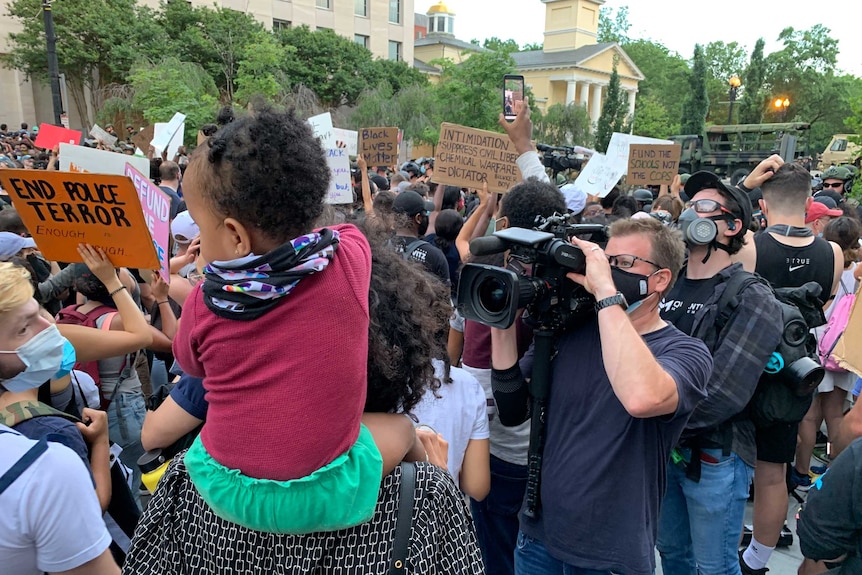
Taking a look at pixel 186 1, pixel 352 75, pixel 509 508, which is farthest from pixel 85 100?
pixel 509 508

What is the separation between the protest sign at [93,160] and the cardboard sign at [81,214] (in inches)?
46.1

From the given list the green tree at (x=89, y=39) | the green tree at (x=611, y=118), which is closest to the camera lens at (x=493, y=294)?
the green tree at (x=89, y=39)

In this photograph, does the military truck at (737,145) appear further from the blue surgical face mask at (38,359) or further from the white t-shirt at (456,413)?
the blue surgical face mask at (38,359)

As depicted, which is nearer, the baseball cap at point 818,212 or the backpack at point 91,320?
the backpack at point 91,320

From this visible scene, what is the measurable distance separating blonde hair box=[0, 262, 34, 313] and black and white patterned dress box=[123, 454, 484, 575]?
96cm

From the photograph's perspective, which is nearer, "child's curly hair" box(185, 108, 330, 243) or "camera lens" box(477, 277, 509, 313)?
"child's curly hair" box(185, 108, 330, 243)

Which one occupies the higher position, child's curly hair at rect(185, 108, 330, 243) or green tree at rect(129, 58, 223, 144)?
green tree at rect(129, 58, 223, 144)

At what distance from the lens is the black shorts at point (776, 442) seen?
305 centimetres

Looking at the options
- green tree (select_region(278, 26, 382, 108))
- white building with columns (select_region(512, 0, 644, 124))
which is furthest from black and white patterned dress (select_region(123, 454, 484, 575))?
white building with columns (select_region(512, 0, 644, 124))

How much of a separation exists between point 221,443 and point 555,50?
7223 cm

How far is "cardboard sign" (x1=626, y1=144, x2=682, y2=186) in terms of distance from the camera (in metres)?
6.77

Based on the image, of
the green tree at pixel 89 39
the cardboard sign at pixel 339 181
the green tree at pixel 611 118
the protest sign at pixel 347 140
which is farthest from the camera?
the green tree at pixel 611 118

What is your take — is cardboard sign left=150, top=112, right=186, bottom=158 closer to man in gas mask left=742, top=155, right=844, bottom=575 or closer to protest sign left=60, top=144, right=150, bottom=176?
protest sign left=60, top=144, right=150, bottom=176

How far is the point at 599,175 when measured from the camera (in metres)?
6.80
